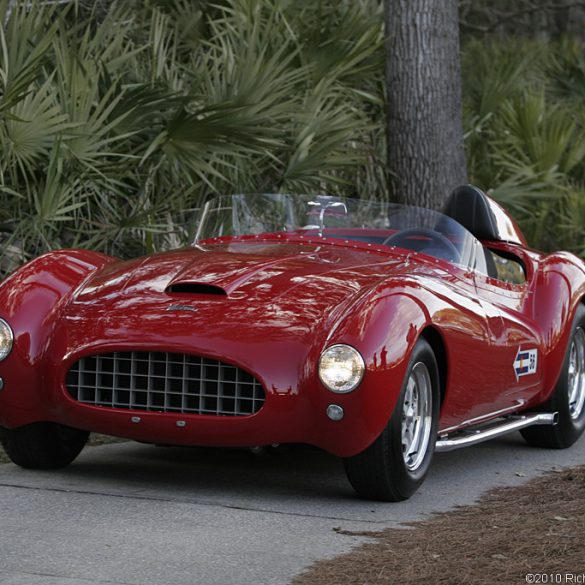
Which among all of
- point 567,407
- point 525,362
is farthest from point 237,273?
point 567,407

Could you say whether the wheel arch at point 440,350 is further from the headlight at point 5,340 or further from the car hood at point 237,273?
the headlight at point 5,340

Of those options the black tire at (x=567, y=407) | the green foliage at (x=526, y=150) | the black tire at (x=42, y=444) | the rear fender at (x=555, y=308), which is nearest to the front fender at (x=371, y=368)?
the black tire at (x=42, y=444)

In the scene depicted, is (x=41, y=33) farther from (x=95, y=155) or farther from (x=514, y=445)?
(x=514, y=445)

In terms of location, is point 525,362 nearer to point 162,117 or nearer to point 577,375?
point 577,375

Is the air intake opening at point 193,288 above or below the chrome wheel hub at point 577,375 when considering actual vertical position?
above

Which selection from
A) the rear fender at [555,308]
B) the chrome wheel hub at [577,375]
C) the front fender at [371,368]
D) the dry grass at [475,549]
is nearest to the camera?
the dry grass at [475,549]

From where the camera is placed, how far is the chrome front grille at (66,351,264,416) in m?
5.30

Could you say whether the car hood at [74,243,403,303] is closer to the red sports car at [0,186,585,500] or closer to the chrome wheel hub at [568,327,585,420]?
the red sports car at [0,186,585,500]

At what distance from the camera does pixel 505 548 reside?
458cm

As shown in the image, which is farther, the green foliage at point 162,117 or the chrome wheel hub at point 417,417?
the green foliage at point 162,117

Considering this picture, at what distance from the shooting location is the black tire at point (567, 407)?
7.22 metres

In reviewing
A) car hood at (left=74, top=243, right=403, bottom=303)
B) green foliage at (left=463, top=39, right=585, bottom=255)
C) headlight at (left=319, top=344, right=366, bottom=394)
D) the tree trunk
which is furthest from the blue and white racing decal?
green foliage at (left=463, top=39, right=585, bottom=255)

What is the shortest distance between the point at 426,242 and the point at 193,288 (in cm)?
149

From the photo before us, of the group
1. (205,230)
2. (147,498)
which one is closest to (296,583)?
(147,498)
